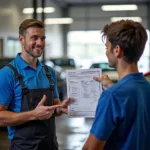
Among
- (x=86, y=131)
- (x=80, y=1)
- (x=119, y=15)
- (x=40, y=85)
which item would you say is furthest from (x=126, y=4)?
(x=40, y=85)

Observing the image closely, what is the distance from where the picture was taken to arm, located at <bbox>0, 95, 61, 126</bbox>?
7.80 feet

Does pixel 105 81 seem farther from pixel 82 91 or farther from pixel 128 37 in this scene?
pixel 128 37

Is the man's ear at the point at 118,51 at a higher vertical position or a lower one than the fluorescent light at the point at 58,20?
lower

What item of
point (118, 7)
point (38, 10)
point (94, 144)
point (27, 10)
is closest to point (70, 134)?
point (94, 144)

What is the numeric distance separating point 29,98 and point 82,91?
0.39 meters

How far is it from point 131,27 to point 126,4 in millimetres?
21127

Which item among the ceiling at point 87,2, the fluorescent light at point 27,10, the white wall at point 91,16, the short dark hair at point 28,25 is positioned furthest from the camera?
the white wall at point 91,16

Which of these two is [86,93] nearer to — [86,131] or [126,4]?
[86,131]

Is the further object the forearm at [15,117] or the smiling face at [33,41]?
the smiling face at [33,41]

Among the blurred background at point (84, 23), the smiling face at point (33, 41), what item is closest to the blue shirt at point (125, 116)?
the smiling face at point (33, 41)

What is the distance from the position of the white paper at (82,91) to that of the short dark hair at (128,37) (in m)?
0.71

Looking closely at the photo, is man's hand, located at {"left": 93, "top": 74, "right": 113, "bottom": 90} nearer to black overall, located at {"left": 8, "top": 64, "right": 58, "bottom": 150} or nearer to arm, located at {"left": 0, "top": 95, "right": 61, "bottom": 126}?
arm, located at {"left": 0, "top": 95, "right": 61, "bottom": 126}

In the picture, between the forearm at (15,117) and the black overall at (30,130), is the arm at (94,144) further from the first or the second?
the black overall at (30,130)

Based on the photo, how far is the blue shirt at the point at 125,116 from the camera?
1613mm
